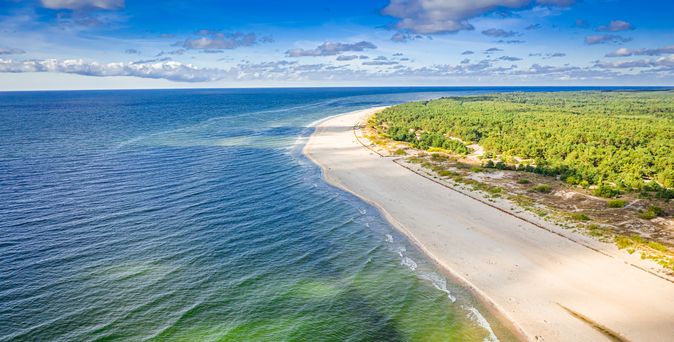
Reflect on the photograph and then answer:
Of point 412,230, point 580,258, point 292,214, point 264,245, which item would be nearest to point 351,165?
point 292,214

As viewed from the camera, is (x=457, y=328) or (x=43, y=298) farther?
(x=43, y=298)

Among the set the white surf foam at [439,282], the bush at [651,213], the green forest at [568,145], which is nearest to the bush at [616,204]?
the bush at [651,213]

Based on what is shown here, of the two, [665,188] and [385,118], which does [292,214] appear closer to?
[665,188]

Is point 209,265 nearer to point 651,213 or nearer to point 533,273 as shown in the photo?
point 533,273

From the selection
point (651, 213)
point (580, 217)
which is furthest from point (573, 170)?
point (580, 217)

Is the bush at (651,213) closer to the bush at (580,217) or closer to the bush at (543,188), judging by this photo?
the bush at (580,217)

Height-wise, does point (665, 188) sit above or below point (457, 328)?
above

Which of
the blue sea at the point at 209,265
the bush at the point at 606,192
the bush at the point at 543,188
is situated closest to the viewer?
the blue sea at the point at 209,265
